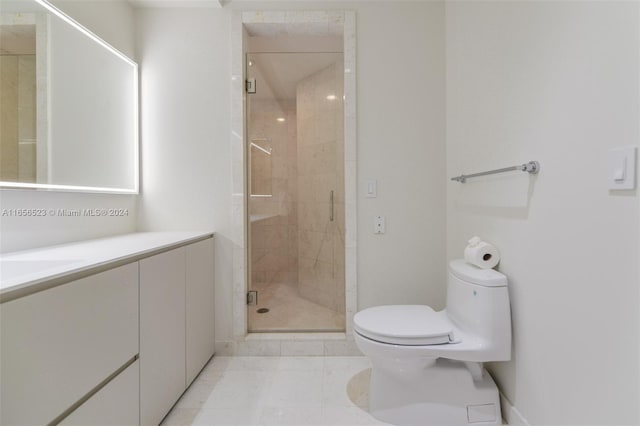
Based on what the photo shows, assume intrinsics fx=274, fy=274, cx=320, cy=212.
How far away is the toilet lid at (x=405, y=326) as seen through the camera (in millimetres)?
1221

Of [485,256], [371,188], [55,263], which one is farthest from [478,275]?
[55,263]

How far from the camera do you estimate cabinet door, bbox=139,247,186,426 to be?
114cm

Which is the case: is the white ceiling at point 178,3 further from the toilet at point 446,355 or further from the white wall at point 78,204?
the toilet at point 446,355

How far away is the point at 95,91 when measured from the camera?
5.08 ft

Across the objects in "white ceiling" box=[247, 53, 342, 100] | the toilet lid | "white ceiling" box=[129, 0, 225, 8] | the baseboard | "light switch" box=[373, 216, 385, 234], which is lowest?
the baseboard

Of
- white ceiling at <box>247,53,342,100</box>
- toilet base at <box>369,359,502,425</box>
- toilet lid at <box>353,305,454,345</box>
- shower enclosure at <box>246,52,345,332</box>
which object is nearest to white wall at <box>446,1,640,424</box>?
toilet base at <box>369,359,502,425</box>

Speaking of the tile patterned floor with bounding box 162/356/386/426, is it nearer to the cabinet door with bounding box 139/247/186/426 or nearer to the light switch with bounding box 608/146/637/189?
the cabinet door with bounding box 139/247/186/426

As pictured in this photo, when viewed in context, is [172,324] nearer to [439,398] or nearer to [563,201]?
[439,398]

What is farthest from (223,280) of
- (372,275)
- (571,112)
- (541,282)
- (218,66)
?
(571,112)

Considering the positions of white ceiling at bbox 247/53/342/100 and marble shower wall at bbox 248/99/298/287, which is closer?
white ceiling at bbox 247/53/342/100

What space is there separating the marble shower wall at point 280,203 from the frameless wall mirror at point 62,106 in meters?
1.11

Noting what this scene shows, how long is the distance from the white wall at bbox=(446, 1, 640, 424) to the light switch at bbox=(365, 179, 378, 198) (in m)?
0.60

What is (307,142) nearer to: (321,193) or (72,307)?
(321,193)

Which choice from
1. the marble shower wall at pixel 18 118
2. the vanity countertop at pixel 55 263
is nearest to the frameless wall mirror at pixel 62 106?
the marble shower wall at pixel 18 118
